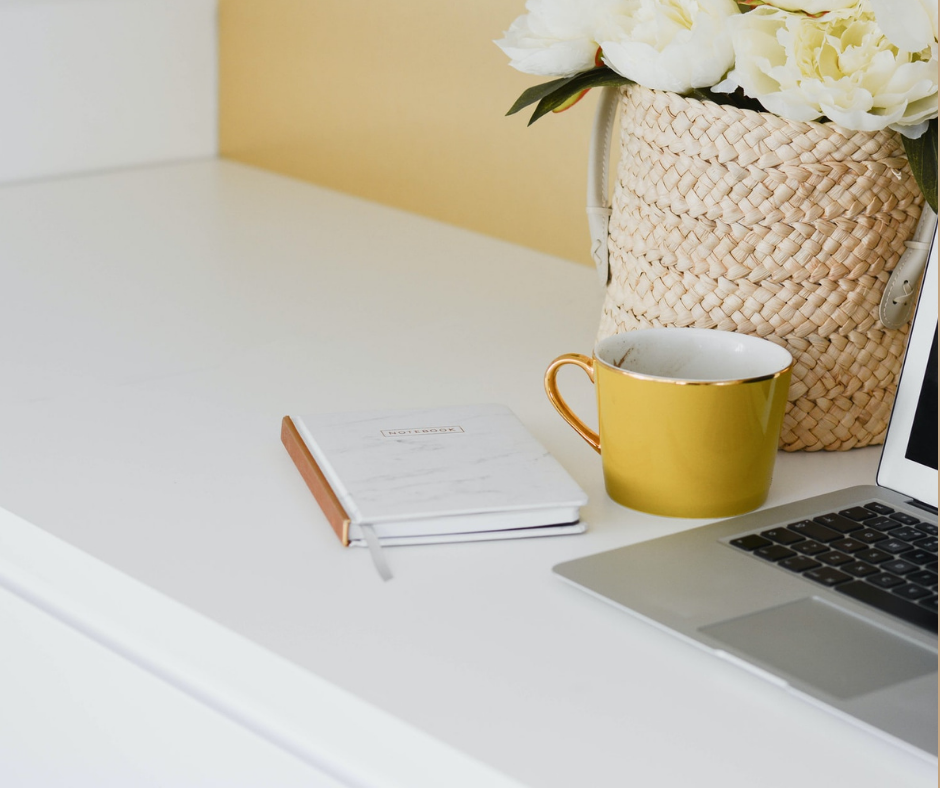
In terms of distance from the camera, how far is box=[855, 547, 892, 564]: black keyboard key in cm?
60

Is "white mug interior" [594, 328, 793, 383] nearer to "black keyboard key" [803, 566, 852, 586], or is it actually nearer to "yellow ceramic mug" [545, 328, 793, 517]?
"yellow ceramic mug" [545, 328, 793, 517]

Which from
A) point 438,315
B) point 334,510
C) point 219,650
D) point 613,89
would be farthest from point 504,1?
point 219,650

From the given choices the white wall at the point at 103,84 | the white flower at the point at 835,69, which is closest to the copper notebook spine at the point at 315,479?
the white flower at the point at 835,69

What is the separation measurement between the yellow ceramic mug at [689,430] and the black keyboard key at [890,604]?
0.11 m

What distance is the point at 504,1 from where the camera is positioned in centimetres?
133

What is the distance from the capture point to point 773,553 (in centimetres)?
61

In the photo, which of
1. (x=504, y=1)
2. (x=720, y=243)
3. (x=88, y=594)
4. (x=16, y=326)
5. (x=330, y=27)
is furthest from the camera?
(x=330, y=27)

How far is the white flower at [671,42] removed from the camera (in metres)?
0.67

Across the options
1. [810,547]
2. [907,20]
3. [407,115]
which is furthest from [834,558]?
[407,115]

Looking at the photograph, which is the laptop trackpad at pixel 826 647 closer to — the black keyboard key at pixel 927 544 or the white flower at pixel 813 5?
the black keyboard key at pixel 927 544

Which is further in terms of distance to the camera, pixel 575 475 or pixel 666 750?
pixel 575 475

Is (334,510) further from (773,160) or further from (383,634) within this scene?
(773,160)

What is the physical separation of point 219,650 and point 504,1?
3.20 ft

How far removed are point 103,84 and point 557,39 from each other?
104 centimetres
